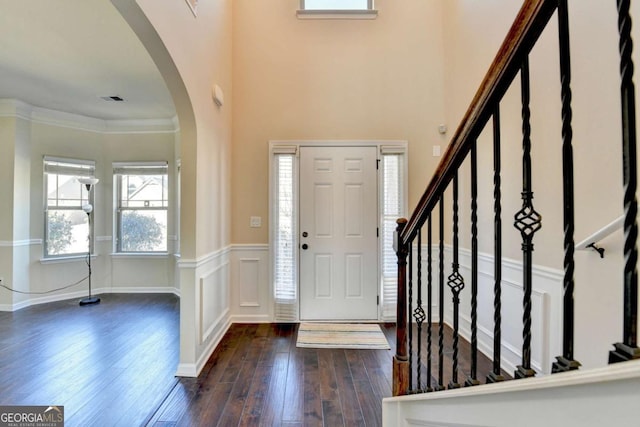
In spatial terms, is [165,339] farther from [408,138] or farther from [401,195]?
[408,138]

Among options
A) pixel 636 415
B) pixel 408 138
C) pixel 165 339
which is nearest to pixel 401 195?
pixel 408 138

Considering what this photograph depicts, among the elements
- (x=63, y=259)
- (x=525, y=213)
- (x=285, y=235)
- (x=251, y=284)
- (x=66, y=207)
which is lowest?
(x=251, y=284)

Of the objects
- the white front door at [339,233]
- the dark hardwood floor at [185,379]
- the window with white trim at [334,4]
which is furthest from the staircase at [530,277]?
the window with white trim at [334,4]

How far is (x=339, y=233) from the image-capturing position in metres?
3.60

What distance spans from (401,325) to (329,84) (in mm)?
2923

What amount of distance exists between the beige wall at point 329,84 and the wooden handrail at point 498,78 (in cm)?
264

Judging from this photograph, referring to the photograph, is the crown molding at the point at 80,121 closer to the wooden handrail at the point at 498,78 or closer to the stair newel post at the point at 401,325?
the stair newel post at the point at 401,325

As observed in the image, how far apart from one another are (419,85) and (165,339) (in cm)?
393

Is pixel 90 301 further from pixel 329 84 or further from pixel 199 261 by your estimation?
pixel 329 84

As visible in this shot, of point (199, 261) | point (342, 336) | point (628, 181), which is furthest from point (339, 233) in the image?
point (628, 181)

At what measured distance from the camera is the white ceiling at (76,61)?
242cm

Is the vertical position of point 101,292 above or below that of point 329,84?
below

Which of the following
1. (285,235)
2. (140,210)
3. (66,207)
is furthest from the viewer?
(140,210)

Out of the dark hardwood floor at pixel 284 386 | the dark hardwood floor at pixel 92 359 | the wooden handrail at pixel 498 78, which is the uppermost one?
the wooden handrail at pixel 498 78
